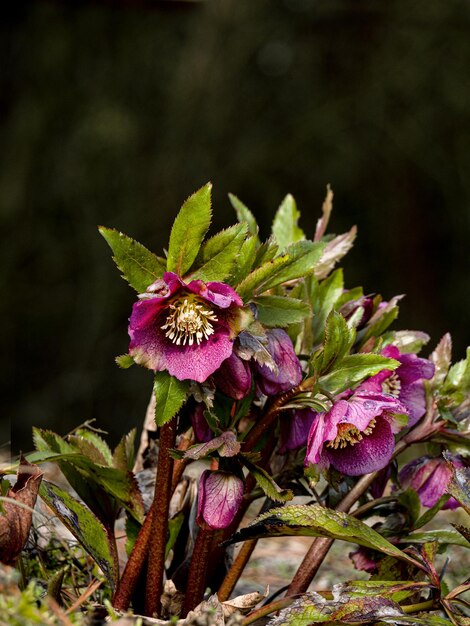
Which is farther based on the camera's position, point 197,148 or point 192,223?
point 197,148

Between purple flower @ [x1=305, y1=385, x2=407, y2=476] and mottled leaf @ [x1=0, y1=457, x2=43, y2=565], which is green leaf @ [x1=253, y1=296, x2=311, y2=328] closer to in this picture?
purple flower @ [x1=305, y1=385, x2=407, y2=476]

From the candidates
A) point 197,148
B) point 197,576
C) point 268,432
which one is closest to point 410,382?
point 268,432

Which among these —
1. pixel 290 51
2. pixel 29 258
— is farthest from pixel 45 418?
pixel 290 51

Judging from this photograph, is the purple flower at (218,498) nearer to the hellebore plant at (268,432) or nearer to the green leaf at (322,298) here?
the hellebore plant at (268,432)

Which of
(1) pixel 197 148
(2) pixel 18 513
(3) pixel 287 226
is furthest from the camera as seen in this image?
(1) pixel 197 148

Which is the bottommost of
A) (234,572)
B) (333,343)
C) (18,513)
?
(234,572)

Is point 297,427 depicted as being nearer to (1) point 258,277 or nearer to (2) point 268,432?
(2) point 268,432
